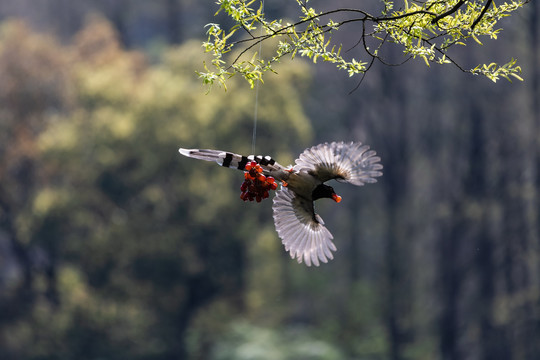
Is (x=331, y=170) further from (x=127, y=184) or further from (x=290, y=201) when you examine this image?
(x=127, y=184)

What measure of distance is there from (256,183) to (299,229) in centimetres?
39

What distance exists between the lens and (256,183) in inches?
107

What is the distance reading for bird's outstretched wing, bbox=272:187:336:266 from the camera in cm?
300

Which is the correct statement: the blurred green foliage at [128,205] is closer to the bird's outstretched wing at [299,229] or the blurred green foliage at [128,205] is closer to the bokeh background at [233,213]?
the bokeh background at [233,213]

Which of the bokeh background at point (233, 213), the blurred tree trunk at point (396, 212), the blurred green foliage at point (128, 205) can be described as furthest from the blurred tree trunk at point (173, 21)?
the blurred tree trunk at point (396, 212)

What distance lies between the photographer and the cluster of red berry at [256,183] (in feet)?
8.85

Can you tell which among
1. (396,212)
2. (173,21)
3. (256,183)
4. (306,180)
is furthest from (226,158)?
(173,21)

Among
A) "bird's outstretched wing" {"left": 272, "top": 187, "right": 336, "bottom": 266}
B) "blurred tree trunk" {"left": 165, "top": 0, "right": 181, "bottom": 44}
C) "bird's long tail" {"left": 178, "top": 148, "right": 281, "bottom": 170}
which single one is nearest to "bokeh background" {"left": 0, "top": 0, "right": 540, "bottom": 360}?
"blurred tree trunk" {"left": 165, "top": 0, "right": 181, "bottom": 44}

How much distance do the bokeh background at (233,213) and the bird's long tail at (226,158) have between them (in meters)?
9.01

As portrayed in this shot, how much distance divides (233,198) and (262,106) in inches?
60.4

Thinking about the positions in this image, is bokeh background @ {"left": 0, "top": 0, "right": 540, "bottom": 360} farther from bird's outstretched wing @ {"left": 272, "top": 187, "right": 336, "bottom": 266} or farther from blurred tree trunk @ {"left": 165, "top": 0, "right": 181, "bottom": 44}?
bird's outstretched wing @ {"left": 272, "top": 187, "right": 336, "bottom": 266}

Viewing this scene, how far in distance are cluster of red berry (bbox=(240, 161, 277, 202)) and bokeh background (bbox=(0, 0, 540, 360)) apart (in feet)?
29.7

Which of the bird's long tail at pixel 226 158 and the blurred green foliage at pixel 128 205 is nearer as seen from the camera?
the bird's long tail at pixel 226 158

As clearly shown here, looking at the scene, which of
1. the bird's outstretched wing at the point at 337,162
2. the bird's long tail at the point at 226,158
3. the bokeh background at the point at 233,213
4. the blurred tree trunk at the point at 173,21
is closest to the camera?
the bird's long tail at the point at 226,158
